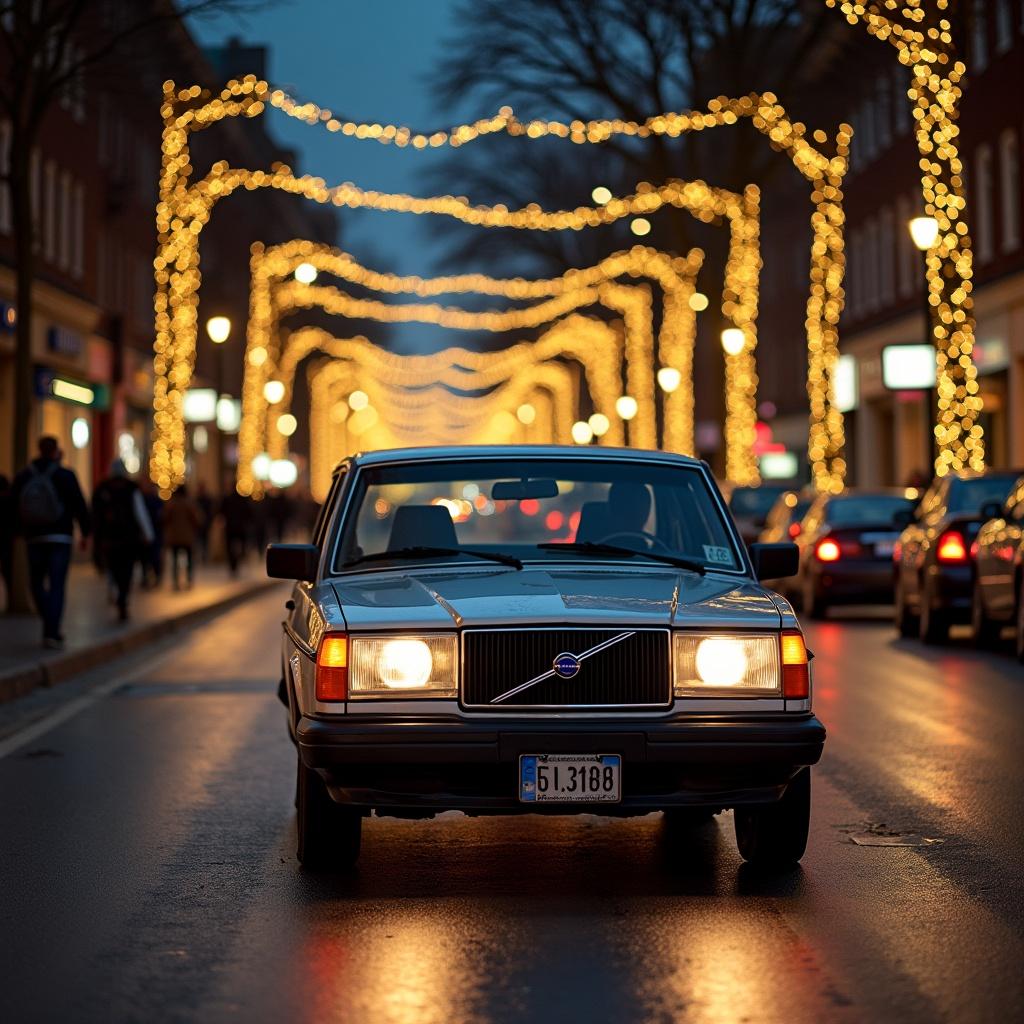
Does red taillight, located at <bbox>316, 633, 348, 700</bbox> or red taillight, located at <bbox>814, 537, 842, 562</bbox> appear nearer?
red taillight, located at <bbox>316, 633, 348, 700</bbox>

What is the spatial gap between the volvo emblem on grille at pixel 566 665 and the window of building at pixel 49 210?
137ft

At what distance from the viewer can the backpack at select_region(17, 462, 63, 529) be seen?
21.9 m

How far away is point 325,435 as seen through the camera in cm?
12562

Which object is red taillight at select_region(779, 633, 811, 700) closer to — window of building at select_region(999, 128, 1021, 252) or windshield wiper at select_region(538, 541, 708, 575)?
windshield wiper at select_region(538, 541, 708, 575)

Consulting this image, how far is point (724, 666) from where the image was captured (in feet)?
27.6

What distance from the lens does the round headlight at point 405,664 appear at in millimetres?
8344

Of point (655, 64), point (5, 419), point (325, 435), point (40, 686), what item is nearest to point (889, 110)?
point (655, 64)

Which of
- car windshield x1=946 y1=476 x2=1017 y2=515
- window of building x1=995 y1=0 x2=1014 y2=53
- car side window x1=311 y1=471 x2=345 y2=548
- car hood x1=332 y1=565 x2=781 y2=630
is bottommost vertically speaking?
car hood x1=332 y1=565 x2=781 y2=630

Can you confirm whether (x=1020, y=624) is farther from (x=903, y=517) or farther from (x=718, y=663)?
(x=718, y=663)

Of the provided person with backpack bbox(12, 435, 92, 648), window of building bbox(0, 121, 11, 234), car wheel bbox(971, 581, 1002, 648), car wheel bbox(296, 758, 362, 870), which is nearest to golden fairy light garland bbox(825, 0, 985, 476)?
car wheel bbox(971, 581, 1002, 648)

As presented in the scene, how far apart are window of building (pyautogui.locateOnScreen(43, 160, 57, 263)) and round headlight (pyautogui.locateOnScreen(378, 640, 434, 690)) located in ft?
136

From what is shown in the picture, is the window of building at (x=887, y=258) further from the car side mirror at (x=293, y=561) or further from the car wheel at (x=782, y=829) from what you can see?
the car wheel at (x=782, y=829)

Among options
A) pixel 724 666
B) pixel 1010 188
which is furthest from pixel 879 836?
pixel 1010 188

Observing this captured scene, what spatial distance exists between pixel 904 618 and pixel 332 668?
17.2 meters
